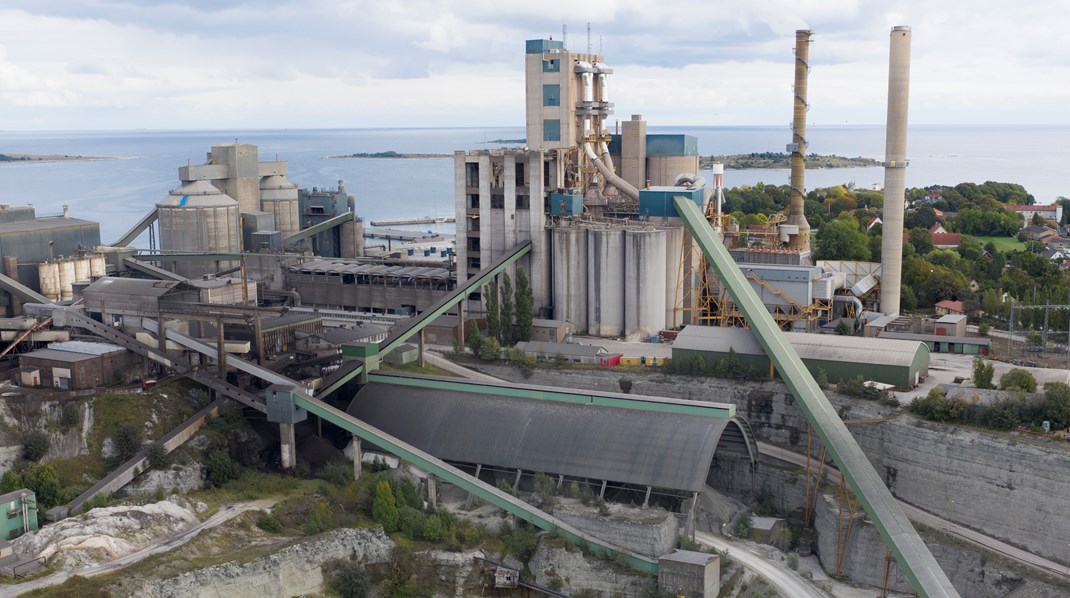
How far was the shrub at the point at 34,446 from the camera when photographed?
44281 mm

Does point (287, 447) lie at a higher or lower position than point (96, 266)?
lower

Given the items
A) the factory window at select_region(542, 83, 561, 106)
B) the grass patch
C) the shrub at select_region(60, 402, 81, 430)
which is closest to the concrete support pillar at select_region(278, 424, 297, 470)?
the shrub at select_region(60, 402, 81, 430)

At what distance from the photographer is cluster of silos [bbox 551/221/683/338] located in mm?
59844

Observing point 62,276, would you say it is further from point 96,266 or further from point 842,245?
point 842,245

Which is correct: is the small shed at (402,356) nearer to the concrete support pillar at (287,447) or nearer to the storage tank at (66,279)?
the concrete support pillar at (287,447)

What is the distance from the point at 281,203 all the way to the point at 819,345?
45427mm

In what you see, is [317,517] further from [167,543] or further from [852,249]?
[852,249]

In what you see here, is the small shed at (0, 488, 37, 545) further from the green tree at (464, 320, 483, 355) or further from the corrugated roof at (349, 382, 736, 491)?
the green tree at (464, 320, 483, 355)

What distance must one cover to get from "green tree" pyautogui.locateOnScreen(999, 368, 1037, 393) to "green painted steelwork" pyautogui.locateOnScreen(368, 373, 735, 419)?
12.1 m

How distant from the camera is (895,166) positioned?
6325 centimetres

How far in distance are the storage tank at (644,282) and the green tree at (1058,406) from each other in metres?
21.8

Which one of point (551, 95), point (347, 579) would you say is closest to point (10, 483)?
point (347, 579)

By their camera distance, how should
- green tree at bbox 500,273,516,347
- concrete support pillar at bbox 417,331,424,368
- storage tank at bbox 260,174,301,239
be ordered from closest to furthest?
1. concrete support pillar at bbox 417,331,424,368
2. green tree at bbox 500,273,516,347
3. storage tank at bbox 260,174,301,239

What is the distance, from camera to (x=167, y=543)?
37.7 meters
